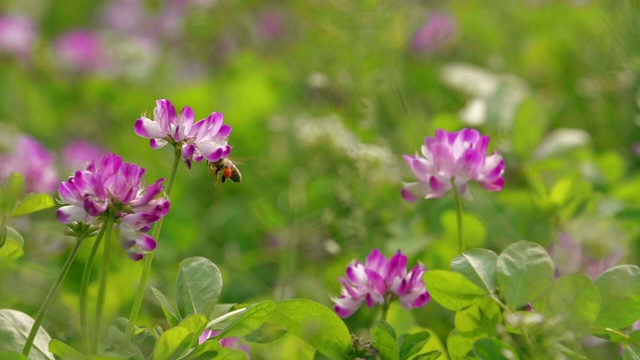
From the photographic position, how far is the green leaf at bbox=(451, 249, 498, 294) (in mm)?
797

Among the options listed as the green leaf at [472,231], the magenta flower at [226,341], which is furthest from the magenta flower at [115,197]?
the green leaf at [472,231]

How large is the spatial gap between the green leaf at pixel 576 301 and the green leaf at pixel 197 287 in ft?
0.93

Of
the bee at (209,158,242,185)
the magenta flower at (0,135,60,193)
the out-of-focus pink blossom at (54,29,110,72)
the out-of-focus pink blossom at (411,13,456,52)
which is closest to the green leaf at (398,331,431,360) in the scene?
the bee at (209,158,242,185)

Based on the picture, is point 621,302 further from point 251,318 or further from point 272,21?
point 272,21

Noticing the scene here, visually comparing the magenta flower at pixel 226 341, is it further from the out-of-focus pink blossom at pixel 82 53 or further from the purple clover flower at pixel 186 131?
the out-of-focus pink blossom at pixel 82 53

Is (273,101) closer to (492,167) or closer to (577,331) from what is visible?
(492,167)

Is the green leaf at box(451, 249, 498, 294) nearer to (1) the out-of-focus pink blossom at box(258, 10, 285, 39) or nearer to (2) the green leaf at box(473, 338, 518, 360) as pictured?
(2) the green leaf at box(473, 338, 518, 360)

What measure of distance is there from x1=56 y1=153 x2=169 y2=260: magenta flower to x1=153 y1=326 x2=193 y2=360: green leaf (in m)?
0.09

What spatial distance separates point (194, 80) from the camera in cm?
290

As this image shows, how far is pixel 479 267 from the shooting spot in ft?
2.64

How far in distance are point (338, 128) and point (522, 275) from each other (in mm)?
901

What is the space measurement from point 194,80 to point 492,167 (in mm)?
2071

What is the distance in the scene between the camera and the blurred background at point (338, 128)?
1.29m

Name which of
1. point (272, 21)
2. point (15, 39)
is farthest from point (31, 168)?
point (272, 21)
